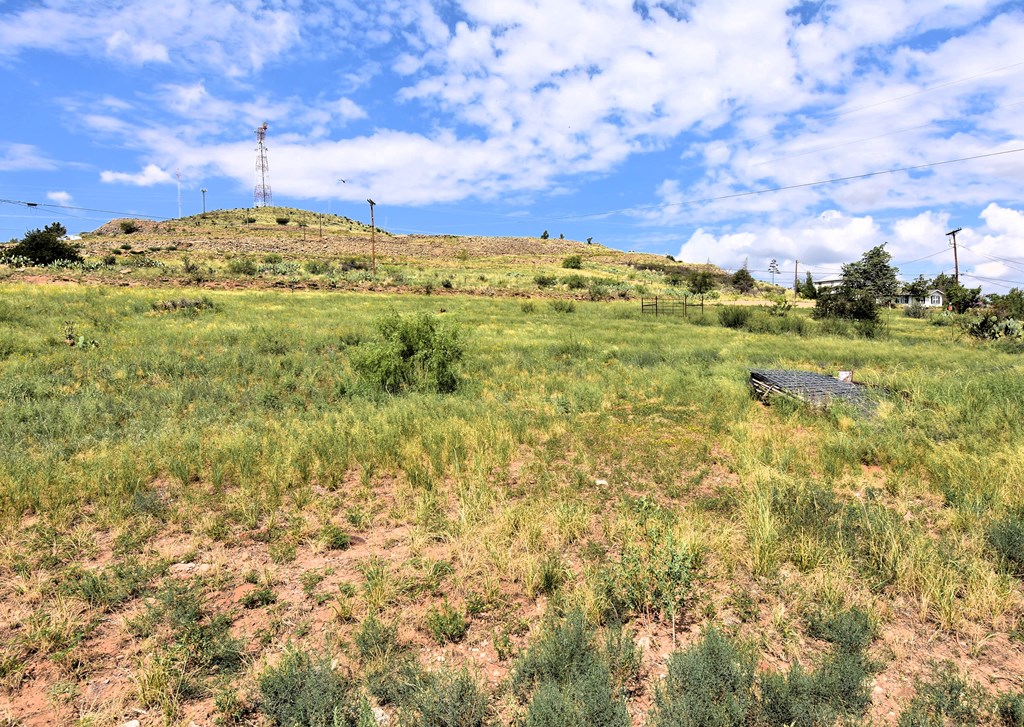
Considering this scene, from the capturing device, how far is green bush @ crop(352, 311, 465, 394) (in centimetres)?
1163

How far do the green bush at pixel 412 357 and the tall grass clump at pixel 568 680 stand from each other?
27.0 ft

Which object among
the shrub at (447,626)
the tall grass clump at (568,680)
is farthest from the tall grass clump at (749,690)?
the shrub at (447,626)

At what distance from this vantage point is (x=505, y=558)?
181 inches

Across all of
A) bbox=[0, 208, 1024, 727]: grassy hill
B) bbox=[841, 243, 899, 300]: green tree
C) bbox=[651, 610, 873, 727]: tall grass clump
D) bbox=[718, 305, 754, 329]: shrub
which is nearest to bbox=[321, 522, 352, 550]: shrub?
bbox=[0, 208, 1024, 727]: grassy hill

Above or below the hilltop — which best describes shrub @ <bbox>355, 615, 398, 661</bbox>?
below

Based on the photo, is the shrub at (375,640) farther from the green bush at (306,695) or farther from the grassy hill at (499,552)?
the green bush at (306,695)

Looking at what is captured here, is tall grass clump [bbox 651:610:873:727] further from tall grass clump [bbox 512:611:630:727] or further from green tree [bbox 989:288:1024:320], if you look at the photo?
green tree [bbox 989:288:1024:320]

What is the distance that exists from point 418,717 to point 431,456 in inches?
174

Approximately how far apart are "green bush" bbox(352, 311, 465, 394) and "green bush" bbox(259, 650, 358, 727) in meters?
8.18

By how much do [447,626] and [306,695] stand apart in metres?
1.10

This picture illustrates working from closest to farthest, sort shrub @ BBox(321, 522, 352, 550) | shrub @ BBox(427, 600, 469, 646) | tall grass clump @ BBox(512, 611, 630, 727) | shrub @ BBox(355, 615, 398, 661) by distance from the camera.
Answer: tall grass clump @ BBox(512, 611, 630, 727) → shrub @ BBox(355, 615, 398, 661) → shrub @ BBox(427, 600, 469, 646) → shrub @ BBox(321, 522, 352, 550)

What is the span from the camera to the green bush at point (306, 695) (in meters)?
2.96

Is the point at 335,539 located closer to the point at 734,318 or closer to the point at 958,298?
the point at 734,318

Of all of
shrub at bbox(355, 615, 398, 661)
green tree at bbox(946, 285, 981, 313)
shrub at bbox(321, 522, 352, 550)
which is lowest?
shrub at bbox(355, 615, 398, 661)
